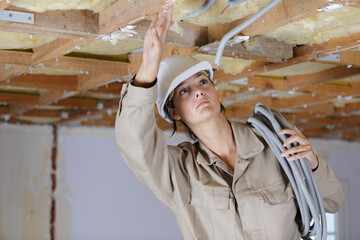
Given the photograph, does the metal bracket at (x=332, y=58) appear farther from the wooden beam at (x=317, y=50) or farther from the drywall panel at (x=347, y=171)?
the drywall panel at (x=347, y=171)

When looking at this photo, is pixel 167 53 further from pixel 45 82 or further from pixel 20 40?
pixel 45 82

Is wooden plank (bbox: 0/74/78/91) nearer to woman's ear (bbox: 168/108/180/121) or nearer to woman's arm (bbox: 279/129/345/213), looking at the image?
woman's ear (bbox: 168/108/180/121)

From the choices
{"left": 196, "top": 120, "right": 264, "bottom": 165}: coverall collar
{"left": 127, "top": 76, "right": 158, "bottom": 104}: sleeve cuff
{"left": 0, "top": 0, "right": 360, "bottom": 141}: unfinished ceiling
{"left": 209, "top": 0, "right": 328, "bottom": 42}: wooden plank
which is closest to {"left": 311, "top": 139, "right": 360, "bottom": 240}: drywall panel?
{"left": 0, "top": 0, "right": 360, "bottom": 141}: unfinished ceiling

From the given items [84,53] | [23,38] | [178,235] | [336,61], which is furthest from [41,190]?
[336,61]

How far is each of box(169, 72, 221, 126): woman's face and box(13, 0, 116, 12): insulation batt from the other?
527 mm

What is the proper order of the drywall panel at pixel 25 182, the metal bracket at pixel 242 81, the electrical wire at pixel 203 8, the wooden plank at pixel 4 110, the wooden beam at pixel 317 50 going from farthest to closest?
the drywall panel at pixel 25 182
the wooden plank at pixel 4 110
the metal bracket at pixel 242 81
the wooden beam at pixel 317 50
the electrical wire at pixel 203 8

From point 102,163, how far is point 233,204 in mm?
4018

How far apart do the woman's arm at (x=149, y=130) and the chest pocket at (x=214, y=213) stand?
7 cm

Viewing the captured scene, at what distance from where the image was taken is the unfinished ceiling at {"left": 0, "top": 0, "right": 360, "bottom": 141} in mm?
1983

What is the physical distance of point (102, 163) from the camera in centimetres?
561

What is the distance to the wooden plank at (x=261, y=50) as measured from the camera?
239cm

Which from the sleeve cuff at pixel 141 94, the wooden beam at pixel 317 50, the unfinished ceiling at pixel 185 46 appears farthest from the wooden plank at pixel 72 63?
the sleeve cuff at pixel 141 94

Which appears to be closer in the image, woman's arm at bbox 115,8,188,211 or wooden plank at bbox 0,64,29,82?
woman's arm at bbox 115,8,188,211

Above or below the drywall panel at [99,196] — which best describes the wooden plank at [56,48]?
above
